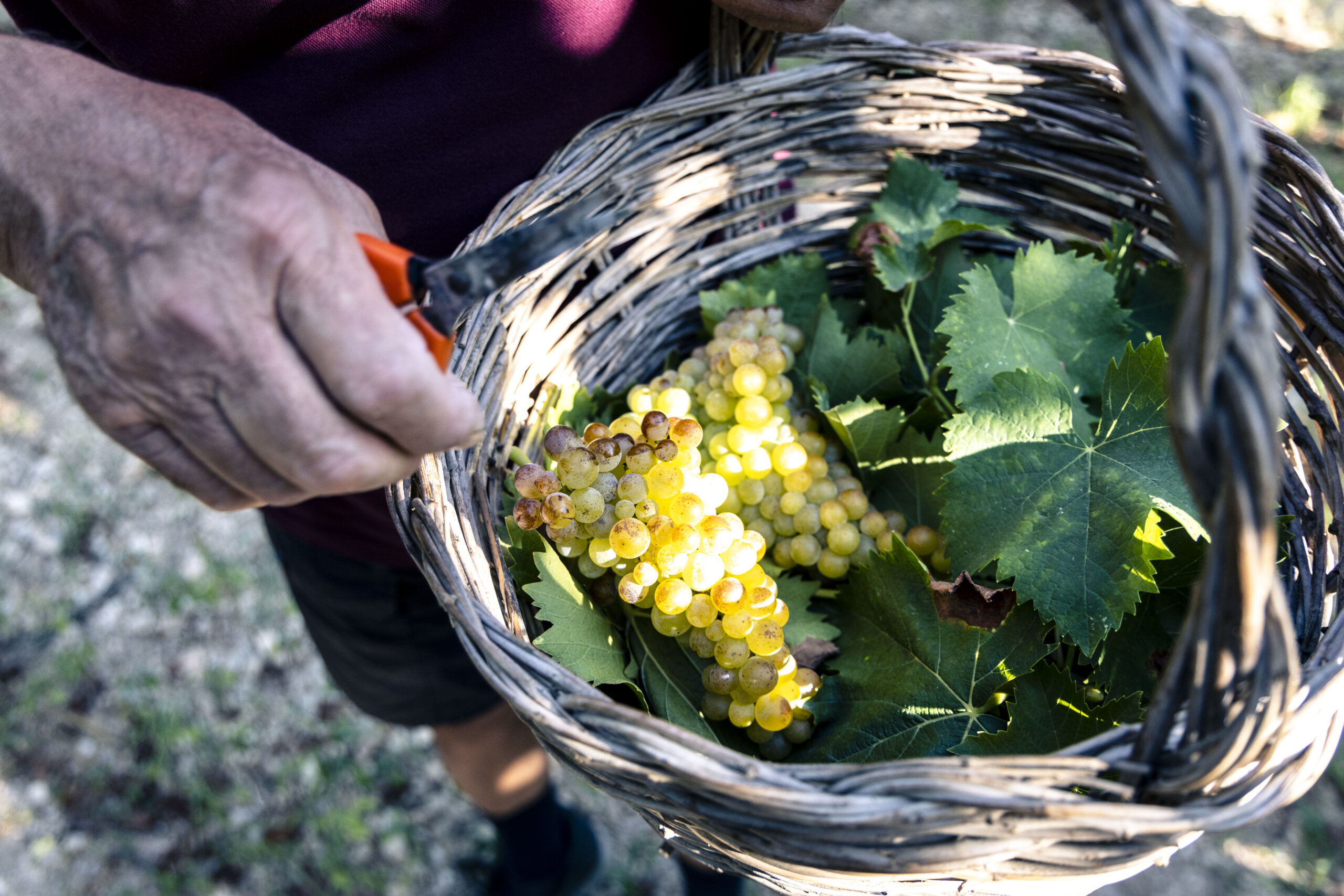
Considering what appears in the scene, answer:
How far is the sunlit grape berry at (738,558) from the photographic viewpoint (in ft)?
2.53

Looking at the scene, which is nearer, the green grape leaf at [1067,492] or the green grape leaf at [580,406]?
the green grape leaf at [1067,492]

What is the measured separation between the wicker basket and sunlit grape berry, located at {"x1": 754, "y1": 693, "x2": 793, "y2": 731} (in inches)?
4.7

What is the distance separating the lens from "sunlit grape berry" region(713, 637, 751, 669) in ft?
2.49

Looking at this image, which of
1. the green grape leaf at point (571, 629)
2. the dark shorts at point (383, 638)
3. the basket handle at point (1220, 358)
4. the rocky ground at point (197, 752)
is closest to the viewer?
the basket handle at point (1220, 358)

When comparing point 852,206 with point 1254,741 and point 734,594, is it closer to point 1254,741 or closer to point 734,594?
point 734,594

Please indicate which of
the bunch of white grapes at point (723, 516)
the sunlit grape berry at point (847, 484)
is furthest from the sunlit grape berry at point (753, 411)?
the sunlit grape berry at point (847, 484)

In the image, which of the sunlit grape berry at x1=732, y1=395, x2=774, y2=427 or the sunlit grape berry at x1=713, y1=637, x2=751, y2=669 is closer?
the sunlit grape berry at x1=713, y1=637, x2=751, y2=669

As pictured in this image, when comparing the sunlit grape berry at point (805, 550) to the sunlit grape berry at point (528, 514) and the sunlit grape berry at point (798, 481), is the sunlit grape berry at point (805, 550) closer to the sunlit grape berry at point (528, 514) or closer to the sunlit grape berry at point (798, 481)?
the sunlit grape berry at point (798, 481)

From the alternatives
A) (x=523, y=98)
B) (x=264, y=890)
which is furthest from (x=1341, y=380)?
(x=264, y=890)

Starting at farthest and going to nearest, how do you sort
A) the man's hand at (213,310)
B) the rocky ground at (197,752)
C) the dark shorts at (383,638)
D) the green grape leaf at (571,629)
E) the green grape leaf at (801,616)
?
1. the rocky ground at (197,752)
2. the dark shorts at (383,638)
3. the green grape leaf at (801,616)
4. the green grape leaf at (571,629)
5. the man's hand at (213,310)

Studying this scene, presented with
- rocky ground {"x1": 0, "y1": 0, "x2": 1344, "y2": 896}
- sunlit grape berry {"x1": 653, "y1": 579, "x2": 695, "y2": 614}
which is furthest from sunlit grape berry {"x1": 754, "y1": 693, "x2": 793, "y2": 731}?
rocky ground {"x1": 0, "y1": 0, "x2": 1344, "y2": 896}

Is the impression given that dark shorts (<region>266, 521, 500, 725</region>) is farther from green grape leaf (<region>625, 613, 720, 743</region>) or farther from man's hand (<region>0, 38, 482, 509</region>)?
man's hand (<region>0, 38, 482, 509</region>)

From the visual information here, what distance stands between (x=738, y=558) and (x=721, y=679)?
0.36 feet

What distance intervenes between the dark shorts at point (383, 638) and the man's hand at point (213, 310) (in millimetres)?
554
